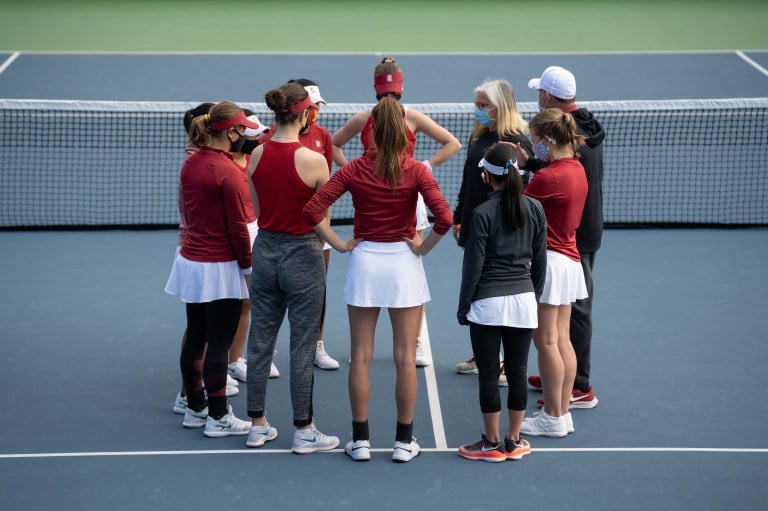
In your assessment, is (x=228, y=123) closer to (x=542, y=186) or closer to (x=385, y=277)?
(x=385, y=277)

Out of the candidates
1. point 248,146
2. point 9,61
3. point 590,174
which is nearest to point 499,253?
point 590,174

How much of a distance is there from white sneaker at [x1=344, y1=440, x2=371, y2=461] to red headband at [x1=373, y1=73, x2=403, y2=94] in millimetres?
2192

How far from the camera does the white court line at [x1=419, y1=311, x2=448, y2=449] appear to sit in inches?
259

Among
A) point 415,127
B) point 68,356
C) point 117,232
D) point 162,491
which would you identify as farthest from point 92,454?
point 117,232

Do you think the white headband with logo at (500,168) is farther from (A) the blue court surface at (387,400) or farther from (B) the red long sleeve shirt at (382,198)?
(A) the blue court surface at (387,400)

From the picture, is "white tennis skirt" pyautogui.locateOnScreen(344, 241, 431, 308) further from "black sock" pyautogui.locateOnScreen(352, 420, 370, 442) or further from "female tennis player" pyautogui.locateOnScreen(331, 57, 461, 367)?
"female tennis player" pyautogui.locateOnScreen(331, 57, 461, 367)

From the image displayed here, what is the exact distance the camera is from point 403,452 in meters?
6.19

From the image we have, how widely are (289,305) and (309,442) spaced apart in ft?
2.64

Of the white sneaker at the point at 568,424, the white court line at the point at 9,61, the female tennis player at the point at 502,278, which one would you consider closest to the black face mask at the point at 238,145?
the female tennis player at the point at 502,278

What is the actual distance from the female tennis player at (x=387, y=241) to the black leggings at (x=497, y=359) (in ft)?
1.25

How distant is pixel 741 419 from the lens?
6758mm

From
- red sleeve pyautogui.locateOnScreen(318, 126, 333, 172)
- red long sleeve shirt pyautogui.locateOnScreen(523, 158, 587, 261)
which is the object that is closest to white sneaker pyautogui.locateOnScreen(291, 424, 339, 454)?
red long sleeve shirt pyautogui.locateOnScreen(523, 158, 587, 261)

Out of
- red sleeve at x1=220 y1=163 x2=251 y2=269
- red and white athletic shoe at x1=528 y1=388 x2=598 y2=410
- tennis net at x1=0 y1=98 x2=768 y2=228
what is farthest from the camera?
tennis net at x1=0 y1=98 x2=768 y2=228
